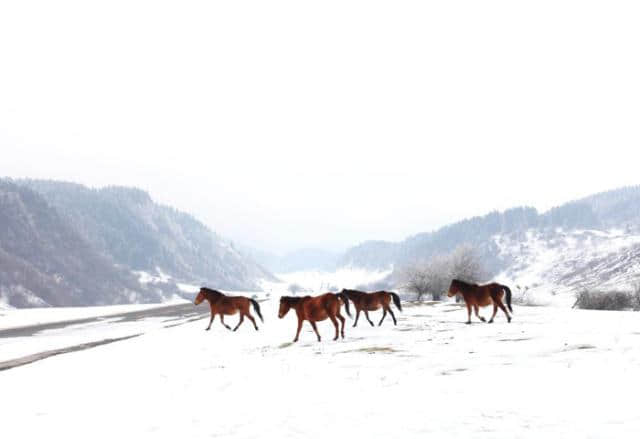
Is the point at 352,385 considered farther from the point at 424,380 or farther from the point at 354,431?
the point at 354,431

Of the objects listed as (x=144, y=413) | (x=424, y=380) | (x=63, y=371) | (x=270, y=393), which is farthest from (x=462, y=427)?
(x=63, y=371)

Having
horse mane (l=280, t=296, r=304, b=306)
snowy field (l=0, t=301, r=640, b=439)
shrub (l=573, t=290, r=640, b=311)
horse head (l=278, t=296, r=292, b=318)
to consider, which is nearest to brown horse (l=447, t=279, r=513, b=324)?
snowy field (l=0, t=301, r=640, b=439)

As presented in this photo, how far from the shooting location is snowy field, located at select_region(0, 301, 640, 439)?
723 cm

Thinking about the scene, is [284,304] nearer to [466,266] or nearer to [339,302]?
[339,302]

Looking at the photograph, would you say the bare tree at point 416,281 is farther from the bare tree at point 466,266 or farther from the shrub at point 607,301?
the shrub at point 607,301

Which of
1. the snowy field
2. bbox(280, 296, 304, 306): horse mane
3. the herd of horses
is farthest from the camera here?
bbox(280, 296, 304, 306): horse mane

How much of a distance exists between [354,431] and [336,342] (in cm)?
1064

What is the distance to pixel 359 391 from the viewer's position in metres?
9.27

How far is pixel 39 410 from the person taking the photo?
9.82 m

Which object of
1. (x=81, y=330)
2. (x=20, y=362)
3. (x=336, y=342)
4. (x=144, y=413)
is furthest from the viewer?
(x=81, y=330)

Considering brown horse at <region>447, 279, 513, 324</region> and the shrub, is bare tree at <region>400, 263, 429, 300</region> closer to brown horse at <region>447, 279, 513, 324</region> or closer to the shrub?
the shrub

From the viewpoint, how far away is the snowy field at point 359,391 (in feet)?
23.7

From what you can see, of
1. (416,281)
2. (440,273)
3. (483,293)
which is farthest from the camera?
(416,281)

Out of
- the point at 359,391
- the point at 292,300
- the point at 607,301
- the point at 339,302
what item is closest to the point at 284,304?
the point at 292,300
